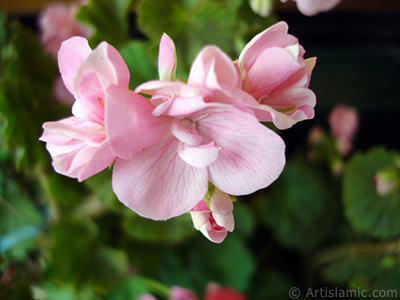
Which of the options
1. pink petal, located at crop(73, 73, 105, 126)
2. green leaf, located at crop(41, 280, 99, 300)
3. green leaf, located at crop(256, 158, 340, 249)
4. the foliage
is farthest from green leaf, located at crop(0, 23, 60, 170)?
green leaf, located at crop(256, 158, 340, 249)

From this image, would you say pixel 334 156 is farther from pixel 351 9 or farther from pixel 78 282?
pixel 78 282

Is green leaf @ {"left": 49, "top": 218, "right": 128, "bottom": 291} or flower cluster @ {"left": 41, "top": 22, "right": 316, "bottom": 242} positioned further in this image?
green leaf @ {"left": 49, "top": 218, "right": 128, "bottom": 291}

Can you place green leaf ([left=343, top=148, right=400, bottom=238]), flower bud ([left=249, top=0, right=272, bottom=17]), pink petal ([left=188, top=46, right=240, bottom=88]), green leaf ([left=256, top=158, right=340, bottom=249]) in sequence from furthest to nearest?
green leaf ([left=256, top=158, right=340, bottom=249]) → green leaf ([left=343, top=148, right=400, bottom=238]) → flower bud ([left=249, top=0, right=272, bottom=17]) → pink petal ([left=188, top=46, right=240, bottom=88])

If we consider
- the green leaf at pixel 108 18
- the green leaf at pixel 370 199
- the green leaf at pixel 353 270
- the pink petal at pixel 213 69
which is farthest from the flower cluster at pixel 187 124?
the green leaf at pixel 353 270

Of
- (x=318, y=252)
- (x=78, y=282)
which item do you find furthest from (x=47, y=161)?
(x=318, y=252)

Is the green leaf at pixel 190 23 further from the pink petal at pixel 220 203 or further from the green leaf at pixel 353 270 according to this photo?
the green leaf at pixel 353 270

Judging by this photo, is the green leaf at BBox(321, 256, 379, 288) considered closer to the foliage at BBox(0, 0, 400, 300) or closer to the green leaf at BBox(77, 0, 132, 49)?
the foliage at BBox(0, 0, 400, 300)

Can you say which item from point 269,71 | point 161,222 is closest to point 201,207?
point 269,71
